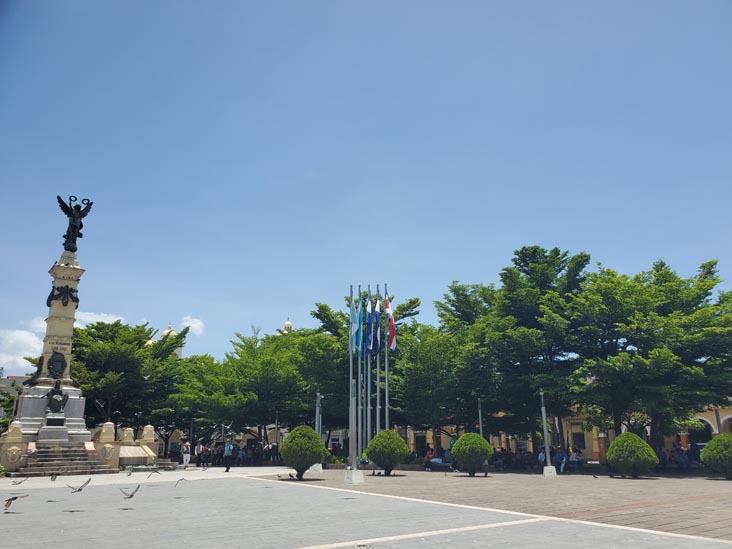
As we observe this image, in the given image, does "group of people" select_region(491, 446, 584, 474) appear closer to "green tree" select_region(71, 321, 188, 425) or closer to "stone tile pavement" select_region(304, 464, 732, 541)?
"stone tile pavement" select_region(304, 464, 732, 541)

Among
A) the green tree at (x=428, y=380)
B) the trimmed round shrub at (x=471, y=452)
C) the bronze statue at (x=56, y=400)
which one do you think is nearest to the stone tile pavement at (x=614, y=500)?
the trimmed round shrub at (x=471, y=452)

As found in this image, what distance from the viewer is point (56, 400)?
28.6 metres

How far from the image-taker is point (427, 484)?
20031 mm

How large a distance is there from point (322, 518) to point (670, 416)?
986 inches

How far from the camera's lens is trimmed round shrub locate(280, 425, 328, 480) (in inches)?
869

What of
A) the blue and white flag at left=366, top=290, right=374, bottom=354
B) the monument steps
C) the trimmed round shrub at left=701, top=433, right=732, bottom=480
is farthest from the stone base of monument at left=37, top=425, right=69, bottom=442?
the trimmed round shrub at left=701, top=433, right=732, bottom=480

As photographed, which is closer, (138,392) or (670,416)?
(670,416)

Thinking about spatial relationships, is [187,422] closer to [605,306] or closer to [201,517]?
[605,306]

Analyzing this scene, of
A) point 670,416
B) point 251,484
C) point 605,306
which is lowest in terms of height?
point 251,484

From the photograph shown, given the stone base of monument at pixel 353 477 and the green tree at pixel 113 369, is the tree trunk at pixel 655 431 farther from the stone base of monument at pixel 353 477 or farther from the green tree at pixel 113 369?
the green tree at pixel 113 369

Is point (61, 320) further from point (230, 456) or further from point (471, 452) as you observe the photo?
point (471, 452)

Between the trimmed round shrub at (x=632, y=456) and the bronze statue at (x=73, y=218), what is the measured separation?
Result: 2993cm

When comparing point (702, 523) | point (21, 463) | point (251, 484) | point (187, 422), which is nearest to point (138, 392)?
point (187, 422)

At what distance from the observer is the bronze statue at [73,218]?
32.1m
